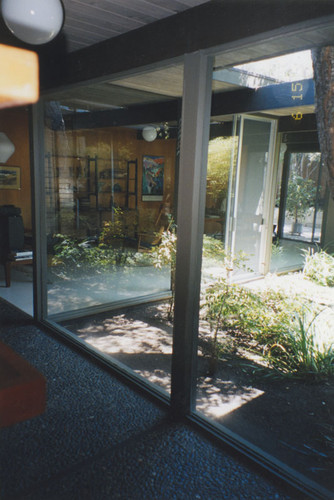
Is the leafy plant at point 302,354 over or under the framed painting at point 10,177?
under

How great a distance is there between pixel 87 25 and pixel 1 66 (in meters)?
0.88

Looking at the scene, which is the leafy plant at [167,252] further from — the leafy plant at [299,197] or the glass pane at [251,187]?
the leafy plant at [299,197]

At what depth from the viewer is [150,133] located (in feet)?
18.3

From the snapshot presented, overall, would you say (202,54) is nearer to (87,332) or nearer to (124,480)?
(124,480)

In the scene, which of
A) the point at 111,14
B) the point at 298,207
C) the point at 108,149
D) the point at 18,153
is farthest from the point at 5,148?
the point at 298,207

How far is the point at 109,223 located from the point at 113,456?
2.85 m

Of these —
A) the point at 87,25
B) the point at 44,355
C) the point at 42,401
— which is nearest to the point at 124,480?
the point at 42,401

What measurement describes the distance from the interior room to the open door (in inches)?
1.3

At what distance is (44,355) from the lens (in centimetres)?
354

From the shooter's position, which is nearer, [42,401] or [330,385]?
[42,401]

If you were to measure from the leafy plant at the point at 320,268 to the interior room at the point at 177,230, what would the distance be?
0.17 m

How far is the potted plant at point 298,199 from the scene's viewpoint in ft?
27.2

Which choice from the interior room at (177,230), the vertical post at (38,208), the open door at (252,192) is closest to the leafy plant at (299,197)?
the interior room at (177,230)

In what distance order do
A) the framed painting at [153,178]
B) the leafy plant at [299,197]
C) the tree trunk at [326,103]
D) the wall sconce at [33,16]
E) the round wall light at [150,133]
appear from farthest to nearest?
the leafy plant at [299,197]
the framed painting at [153,178]
the round wall light at [150,133]
the tree trunk at [326,103]
the wall sconce at [33,16]
